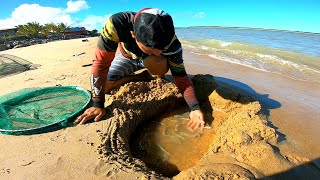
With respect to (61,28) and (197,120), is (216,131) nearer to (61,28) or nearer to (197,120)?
(197,120)

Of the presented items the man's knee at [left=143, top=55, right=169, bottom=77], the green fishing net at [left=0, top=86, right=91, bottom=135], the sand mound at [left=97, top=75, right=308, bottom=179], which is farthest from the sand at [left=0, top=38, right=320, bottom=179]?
the man's knee at [left=143, top=55, right=169, bottom=77]

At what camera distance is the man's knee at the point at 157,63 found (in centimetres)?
322

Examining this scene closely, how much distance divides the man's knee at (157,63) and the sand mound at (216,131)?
0.25m

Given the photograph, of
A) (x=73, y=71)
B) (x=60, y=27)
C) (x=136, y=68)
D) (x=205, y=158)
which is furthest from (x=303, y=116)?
(x=60, y=27)

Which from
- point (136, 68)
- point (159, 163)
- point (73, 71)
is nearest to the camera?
point (159, 163)


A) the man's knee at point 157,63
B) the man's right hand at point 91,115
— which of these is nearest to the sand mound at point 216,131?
the man's right hand at point 91,115

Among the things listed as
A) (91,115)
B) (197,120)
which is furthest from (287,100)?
(91,115)

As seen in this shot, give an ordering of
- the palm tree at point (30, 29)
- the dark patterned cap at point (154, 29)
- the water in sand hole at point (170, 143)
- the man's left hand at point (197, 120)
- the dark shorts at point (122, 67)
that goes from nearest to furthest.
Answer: the dark patterned cap at point (154, 29)
the water in sand hole at point (170, 143)
the man's left hand at point (197, 120)
the dark shorts at point (122, 67)
the palm tree at point (30, 29)

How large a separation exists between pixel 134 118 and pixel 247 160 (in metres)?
1.39

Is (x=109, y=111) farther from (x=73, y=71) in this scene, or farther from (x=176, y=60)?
(x=73, y=71)

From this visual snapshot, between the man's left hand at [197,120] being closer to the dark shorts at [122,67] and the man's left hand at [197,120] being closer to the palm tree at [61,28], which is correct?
the dark shorts at [122,67]

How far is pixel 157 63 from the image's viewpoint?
3336 mm

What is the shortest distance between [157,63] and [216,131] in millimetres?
1158

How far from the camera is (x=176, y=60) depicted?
9.71 feet
